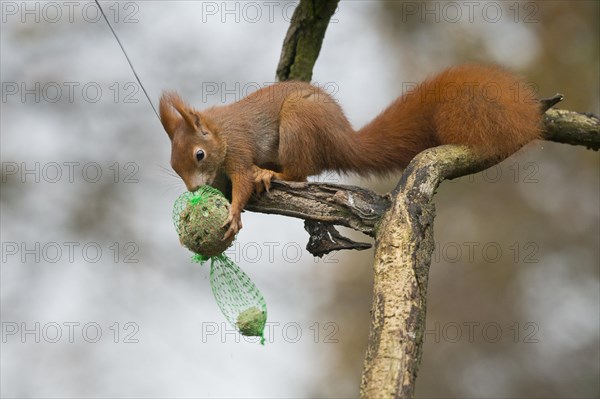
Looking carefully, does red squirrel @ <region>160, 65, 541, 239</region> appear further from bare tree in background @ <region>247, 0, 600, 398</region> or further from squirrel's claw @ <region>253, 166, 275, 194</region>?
bare tree in background @ <region>247, 0, 600, 398</region>

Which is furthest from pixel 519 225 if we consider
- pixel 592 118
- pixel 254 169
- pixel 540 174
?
pixel 254 169

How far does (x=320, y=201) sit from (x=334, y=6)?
1.26 meters

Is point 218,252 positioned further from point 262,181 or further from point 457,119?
point 457,119

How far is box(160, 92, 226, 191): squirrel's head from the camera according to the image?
3904 mm

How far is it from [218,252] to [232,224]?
0.41 feet

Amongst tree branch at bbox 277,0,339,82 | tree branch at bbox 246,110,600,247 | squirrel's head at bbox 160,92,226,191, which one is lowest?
tree branch at bbox 246,110,600,247

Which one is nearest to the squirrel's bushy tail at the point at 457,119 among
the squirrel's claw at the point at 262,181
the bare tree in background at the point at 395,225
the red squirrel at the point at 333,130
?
the red squirrel at the point at 333,130

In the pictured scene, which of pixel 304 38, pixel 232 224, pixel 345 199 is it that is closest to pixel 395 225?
pixel 345 199

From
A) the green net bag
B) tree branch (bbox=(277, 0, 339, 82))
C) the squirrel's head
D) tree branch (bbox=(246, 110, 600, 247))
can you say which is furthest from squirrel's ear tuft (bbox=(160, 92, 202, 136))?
tree branch (bbox=(277, 0, 339, 82))

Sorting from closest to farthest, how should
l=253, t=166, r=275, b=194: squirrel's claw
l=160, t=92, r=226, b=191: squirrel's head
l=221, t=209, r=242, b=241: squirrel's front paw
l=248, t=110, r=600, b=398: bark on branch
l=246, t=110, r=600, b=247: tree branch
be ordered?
l=248, t=110, r=600, b=398: bark on branch → l=246, t=110, r=600, b=247: tree branch → l=221, t=209, r=242, b=241: squirrel's front paw → l=253, t=166, r=275, b=194: squirrel's claw → l=160, t=92, r=226, b=191: squirrel's head

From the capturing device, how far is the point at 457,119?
380 centimetres

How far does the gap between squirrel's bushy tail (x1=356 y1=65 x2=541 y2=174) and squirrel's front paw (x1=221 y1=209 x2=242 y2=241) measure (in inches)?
28.3

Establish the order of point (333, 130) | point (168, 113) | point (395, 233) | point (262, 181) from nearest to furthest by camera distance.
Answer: point (395, 233) < point (262, 181) < point (333, 130) < point (168, 113)

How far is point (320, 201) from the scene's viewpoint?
3.54 metres
